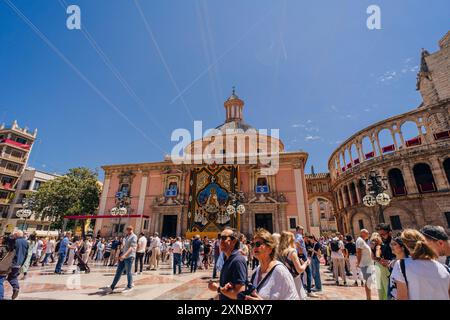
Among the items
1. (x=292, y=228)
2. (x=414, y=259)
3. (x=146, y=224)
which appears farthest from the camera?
(x=146, y=224)

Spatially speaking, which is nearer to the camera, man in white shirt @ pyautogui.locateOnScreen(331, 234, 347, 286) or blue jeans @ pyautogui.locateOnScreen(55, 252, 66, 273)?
man in white shirt @ pyautogui.locateOnScreen(331, 234, 347, 286)

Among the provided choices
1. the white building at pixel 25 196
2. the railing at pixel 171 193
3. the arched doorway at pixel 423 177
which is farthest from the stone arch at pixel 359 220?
the white building at pixel 25 196

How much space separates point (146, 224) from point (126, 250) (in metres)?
17.5

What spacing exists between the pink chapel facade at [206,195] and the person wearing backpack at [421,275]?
53.9 ft

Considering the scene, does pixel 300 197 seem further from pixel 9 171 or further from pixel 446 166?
pixel 9 171

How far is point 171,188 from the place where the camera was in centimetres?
2330

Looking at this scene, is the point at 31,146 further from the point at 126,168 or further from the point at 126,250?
the point at 126,250

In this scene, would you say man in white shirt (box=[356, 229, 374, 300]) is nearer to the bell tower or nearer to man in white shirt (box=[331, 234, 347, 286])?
man in white shirt (box=[331, 234, 347, 286])

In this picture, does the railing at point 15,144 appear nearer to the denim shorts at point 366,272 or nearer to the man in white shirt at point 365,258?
the man in white shirt at point 365,258

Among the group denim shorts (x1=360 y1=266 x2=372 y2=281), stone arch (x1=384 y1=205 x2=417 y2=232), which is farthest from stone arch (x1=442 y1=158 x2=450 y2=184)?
denim shorts (x1=360 y1=266 x2=372 y2=281)

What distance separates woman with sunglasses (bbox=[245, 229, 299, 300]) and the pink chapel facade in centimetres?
1630

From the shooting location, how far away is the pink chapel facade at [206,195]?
20172 millimetres

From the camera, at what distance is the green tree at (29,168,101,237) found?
2677 cm

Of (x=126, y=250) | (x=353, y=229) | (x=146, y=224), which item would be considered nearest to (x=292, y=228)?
(x=353, y=229)
